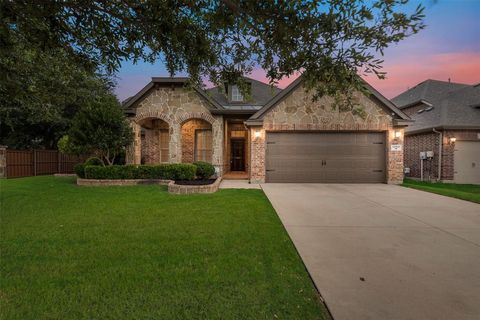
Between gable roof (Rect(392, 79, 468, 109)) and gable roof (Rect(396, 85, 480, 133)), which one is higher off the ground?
gable roof (Rect(392, 79, 468, 109))

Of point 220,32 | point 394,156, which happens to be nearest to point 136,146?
point 220,32

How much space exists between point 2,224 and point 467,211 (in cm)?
1077

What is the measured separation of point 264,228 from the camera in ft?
16.2

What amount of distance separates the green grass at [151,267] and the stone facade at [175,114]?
24.9 ft

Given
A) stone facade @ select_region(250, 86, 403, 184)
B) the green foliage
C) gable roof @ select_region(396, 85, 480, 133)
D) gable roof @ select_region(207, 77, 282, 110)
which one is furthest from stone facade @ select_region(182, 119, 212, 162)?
gable roof @ select_region(396, 85, 480, 133)

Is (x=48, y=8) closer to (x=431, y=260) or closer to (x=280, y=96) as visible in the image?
(x=431, y=260)

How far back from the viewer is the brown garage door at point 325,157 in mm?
12227

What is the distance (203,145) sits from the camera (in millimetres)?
15055

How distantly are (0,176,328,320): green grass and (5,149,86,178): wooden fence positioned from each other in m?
11.8

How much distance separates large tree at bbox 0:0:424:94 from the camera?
296 centimetres

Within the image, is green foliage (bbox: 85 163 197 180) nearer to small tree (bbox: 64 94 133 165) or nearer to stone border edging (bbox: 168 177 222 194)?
small tree (bbox: 64 94 133 165)

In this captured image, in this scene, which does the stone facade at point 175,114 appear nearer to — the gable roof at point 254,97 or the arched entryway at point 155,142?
the arched entryway at point 155,142

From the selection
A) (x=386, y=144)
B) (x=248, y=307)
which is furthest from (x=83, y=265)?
Result: (x=386, y=144)

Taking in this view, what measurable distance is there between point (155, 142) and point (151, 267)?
12662mm
